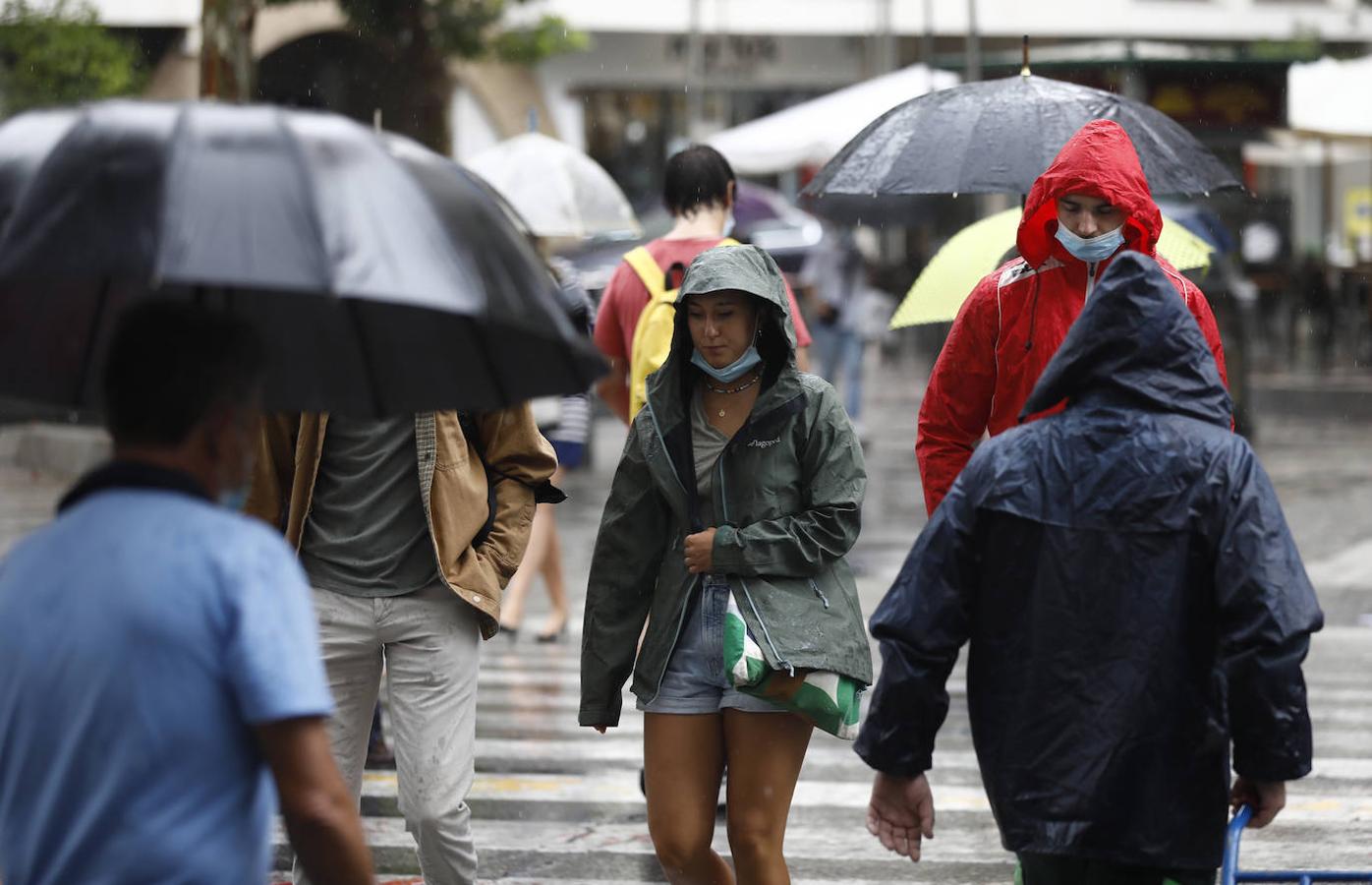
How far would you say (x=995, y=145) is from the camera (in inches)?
265

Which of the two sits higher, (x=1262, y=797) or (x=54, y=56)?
(x=1262, y=797)

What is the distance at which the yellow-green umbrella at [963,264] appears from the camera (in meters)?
7.17

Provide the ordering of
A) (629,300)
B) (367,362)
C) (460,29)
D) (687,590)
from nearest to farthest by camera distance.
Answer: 1. (367,362)
2. (687,590)
3. (629,300)
4. (460,29)

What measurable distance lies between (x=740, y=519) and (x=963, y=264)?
2.74 metres

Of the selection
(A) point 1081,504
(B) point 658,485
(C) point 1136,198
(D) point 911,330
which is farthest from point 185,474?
(D) point 911,330

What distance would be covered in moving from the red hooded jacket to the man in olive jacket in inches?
46.4

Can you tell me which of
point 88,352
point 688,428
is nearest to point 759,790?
point 688,428

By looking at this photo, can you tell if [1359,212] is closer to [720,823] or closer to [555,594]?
[555,594]

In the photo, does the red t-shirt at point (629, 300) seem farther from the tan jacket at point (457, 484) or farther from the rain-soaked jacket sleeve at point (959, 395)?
the tan jacket at point (457, 484)

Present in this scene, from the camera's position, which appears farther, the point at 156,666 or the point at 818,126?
the point at 818,126

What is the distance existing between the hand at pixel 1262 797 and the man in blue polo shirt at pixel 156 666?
169 cm

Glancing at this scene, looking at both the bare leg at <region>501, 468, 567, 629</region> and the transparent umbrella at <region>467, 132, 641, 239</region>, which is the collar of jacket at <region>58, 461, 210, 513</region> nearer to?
the bare leg at <region>501, 468, 567, 629</region>

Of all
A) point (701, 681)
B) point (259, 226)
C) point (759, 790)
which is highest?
point (259, 226)

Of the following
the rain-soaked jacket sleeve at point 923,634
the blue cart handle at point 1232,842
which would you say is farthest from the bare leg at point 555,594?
the rain-soaked jacket sleeve at point 923,634
